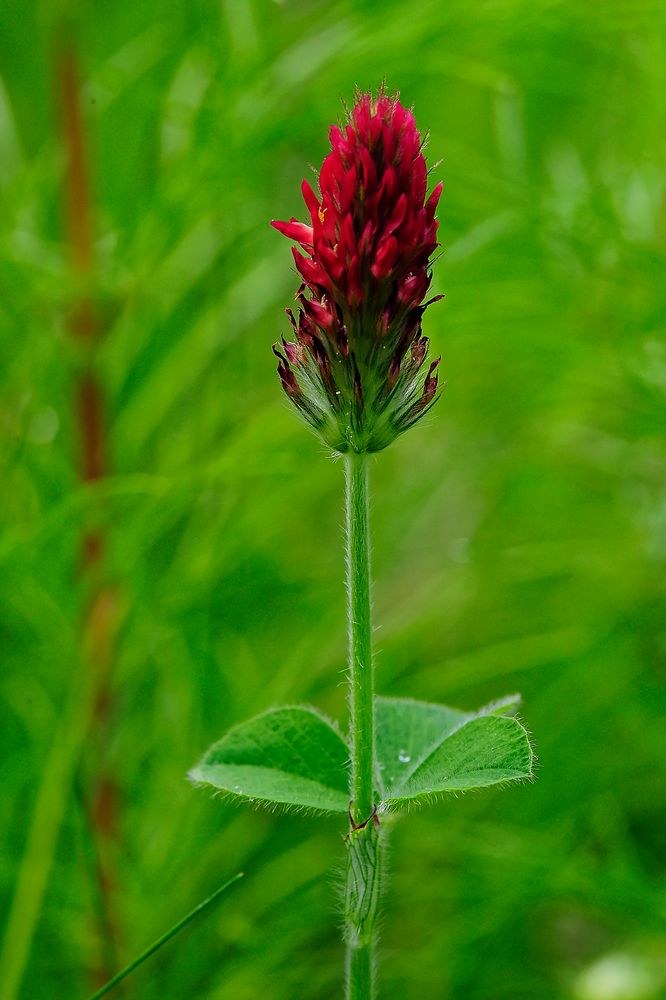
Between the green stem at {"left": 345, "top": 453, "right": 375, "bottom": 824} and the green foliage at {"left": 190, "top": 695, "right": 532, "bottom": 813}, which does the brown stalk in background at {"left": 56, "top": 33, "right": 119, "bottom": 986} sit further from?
the green stem at {"left": 345, "top": 453, "right": 375, "bottom": 824}

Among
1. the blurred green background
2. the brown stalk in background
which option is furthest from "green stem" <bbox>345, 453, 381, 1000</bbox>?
the brown stalk in background

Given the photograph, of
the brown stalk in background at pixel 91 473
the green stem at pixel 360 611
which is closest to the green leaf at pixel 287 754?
the green stem at pixel 360 611

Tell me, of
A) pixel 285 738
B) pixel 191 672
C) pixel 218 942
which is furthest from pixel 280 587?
pixel 285 738

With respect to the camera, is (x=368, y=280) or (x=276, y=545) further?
(x=276, y=545)

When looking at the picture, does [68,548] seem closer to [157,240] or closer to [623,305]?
[157,240]

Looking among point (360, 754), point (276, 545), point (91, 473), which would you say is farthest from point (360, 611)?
point (276, 545)

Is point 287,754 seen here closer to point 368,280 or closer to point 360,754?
point 360,754
